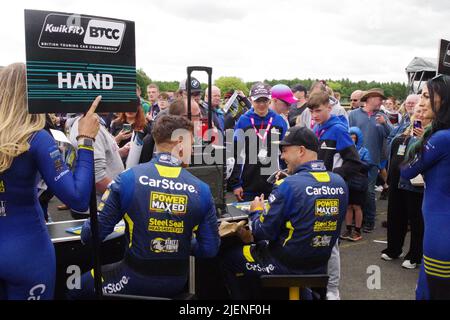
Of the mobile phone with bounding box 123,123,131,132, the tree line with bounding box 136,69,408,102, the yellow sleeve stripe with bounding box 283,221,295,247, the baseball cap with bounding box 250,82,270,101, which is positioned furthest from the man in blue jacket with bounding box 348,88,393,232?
the tree line with bounding box 136,69,408,102

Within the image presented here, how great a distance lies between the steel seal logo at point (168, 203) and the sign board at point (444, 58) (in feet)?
7.33

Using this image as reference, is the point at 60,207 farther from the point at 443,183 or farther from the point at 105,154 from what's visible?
the point at 443,183

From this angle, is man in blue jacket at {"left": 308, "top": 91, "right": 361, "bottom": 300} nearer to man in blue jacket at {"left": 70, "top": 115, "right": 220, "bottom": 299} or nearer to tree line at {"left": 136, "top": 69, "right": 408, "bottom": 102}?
man in blue jacket at {"left": 70, "top": 115, "right": 220, "bottom": 299}

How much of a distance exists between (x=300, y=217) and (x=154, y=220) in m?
0.98

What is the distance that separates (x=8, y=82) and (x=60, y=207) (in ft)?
19.0

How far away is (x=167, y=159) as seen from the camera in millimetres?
2545

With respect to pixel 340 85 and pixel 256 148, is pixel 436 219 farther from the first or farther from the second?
pixel 340 85

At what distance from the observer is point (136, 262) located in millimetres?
2455

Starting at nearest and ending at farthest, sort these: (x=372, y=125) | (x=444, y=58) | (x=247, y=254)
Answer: (x=247, y=254) → (x=444, y=58) → (x=372, y=125)

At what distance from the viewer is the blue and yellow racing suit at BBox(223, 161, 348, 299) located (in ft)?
9.22

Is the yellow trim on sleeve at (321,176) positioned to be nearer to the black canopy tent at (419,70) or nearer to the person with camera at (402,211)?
the person with camera at (402,211)

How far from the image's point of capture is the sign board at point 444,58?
326 cm

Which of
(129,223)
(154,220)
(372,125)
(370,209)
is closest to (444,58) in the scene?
(154,220)
